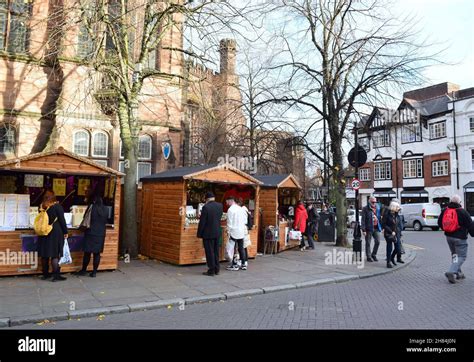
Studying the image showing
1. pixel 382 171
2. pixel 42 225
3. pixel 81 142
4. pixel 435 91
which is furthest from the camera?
pixel 382 171

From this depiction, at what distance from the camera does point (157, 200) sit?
12648 mm

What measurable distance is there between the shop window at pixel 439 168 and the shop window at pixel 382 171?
597 cm

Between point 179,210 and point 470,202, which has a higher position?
point 470,202

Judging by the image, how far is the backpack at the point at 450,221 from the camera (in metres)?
9.48

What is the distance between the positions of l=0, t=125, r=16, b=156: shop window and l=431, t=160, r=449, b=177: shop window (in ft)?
128

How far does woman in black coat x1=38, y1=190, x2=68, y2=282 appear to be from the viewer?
9086mm

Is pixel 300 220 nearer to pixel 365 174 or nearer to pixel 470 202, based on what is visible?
pixel 470 202

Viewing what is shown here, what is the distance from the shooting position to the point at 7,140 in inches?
673

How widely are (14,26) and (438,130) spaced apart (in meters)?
39.9

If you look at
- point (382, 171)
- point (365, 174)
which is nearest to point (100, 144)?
point (382, 171)

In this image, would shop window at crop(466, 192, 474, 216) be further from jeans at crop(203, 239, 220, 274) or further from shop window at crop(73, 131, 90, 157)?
jeans at crop(203, 239, 220, 274)

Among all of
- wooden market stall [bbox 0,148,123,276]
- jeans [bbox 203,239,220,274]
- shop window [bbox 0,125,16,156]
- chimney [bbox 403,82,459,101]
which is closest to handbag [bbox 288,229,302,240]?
jeans [bbox 203,239,220,274]

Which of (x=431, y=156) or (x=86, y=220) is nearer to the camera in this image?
(x=86, y=220)
